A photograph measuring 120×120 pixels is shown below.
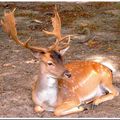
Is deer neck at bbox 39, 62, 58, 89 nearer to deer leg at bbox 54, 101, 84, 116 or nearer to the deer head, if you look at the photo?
the deer head

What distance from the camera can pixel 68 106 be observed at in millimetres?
6738

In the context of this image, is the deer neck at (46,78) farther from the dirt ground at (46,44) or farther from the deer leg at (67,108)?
the dirt ground at (46,44)

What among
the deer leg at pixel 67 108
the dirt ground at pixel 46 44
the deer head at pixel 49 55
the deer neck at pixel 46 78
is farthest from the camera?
the dirt ground at pixel 46 44

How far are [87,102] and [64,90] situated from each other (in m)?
0.40

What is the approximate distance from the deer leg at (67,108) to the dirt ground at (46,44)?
0.06 m

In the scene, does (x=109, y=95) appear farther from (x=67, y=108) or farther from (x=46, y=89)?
(x=46, y=89)

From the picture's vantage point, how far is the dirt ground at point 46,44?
23.0 ft

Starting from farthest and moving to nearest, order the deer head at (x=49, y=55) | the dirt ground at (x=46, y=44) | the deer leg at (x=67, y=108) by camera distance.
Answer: the dirt ground at (x=46, y=44) < the deer leg at (x=67, y=108) < the deer head at (x=49, y=55)

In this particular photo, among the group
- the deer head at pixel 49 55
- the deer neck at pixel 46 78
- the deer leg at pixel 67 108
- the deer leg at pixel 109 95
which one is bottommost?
the deer leg at pixel 67 108

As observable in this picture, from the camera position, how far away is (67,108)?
6715mm

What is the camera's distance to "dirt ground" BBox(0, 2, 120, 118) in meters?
7.00

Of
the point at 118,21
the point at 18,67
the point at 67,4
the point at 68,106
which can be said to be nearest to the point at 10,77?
the point at 18,67

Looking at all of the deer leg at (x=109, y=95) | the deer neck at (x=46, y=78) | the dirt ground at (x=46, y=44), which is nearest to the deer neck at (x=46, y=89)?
the deer neck at (x=46, y=78)

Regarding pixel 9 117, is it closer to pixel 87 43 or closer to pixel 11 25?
pixel 11 25
